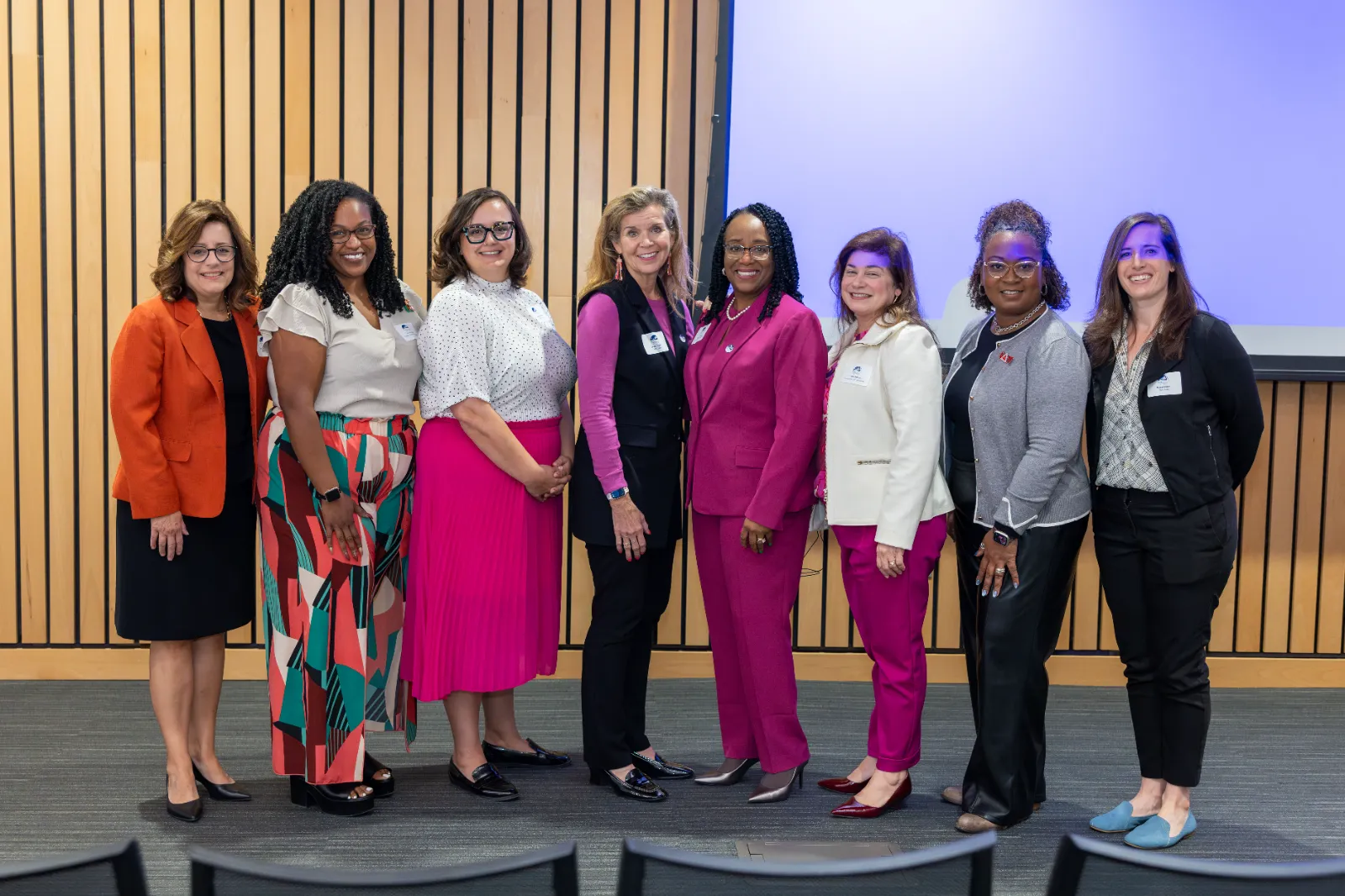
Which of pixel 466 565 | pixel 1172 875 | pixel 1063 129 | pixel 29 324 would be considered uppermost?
pixel 1063 129

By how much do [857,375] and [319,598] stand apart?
5.30 ft

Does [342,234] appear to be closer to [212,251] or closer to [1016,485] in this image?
[212,251]

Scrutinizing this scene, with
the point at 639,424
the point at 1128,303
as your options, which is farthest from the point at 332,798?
the point at 1128,303

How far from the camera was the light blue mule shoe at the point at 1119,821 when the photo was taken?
289 cm

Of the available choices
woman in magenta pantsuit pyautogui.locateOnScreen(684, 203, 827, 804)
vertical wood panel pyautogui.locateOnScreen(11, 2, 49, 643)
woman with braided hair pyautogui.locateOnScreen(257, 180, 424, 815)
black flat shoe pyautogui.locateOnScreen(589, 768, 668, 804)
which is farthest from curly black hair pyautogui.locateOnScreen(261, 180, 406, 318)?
vertical wood panel pyautogui.locateOnScreen(11, 2, 49, 643)

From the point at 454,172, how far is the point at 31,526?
230 centimetres

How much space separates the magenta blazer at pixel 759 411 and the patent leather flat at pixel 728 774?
802 mm

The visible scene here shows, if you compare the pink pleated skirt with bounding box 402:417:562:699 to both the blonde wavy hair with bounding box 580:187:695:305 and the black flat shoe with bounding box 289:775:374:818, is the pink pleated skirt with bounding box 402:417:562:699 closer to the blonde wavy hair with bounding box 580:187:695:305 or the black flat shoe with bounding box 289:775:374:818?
the black flat shoe with bounding box 289:775:374:818

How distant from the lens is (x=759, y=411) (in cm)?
292

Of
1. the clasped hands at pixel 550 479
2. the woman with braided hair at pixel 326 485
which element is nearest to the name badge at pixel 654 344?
the clasped hands at pixel 550 479

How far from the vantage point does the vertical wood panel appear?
4223mm

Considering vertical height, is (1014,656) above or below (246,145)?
below

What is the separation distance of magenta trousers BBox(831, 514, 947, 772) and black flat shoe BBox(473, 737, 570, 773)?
1053 mm

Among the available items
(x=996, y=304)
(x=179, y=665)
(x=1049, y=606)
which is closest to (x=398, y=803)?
(x=179, y=665)
